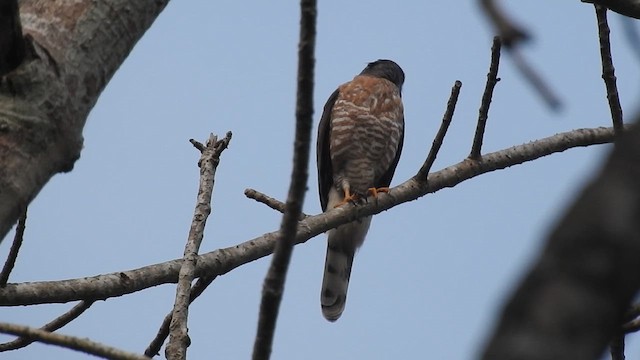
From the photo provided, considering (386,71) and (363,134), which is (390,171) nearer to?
(363,134)

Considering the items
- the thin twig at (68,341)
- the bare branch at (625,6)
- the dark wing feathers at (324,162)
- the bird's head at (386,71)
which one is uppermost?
the bird's head at (386,71)

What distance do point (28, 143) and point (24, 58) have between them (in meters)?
0.15

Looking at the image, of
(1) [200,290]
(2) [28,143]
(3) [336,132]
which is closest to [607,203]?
(2) [28,143]

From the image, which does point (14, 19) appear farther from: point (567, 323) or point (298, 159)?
point (567, 323)

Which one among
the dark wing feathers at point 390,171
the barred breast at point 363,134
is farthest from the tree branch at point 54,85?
the dark wing feathers at point 390,171

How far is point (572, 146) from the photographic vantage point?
4246 mm

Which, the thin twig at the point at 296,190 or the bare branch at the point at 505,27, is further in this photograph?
the thin twig at the point at 296,190

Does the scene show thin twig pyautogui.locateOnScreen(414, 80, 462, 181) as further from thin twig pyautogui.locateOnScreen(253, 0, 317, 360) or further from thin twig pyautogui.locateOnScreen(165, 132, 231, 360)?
thin twig pyautogui.locateOnScreen(253, 0, 317, 360)

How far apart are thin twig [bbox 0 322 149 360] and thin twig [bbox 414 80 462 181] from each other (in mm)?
2299

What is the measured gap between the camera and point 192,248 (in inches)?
133

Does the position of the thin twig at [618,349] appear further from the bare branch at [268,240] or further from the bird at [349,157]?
the bird at [349,157]

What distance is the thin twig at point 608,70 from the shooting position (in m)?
3.26

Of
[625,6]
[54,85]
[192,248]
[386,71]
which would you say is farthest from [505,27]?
[386,71]

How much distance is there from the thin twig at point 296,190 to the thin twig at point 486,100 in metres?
1.77
